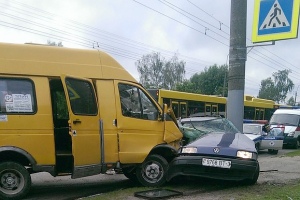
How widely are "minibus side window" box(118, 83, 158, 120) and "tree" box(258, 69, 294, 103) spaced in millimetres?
93282

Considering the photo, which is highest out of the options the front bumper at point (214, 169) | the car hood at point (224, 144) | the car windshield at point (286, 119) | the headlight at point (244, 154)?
the car hood at point (224, 144)

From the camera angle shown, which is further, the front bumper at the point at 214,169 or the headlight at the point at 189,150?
the headlight at the point at 189,150

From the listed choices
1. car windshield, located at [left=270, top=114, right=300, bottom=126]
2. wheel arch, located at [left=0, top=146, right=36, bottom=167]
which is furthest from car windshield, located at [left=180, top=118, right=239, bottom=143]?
car windshield, located at [left=270, top=114, right=300, bottom=126]

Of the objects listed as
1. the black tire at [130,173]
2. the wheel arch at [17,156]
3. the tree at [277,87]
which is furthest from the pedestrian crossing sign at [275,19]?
the tree at [277,87]

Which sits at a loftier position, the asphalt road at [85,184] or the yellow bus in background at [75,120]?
the yellow bus in background at [75,120]

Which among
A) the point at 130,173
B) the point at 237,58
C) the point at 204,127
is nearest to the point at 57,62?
the point at 130,173

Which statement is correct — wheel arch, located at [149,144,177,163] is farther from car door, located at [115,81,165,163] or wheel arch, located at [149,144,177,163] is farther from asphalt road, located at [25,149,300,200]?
Answer: asphalt road, located at [25,149,300,200]

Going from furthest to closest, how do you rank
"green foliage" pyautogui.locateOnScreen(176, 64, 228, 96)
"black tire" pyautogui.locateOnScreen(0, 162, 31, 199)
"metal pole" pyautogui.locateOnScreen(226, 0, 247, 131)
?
"green foliage" pyautogui.locateOnScreen(176, 64, 228, 96) → "metal pole" pyautogui.locateOnScreen(226, 0, 247, 131) → "black tire" pyautogui.locateOnScreen(0, 162, 31, 199)

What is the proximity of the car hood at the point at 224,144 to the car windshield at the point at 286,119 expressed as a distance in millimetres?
15493

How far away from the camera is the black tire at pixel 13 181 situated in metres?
7.24

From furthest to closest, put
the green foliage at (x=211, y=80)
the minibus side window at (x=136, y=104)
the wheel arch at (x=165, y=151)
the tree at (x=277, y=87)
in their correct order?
1. the tree at (x=277, y=87)
2. the green foliage at (x=211, y=80)
3. the wheel arch at (x=165, y=151)
4. the minibus side window at (x=136, y=104)

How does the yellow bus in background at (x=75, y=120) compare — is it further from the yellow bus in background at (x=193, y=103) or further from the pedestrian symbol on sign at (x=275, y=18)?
the yellow bus in background at (x=193, y=103)

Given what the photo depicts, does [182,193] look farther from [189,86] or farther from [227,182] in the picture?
[189,86]

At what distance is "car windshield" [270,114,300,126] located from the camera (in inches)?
911
